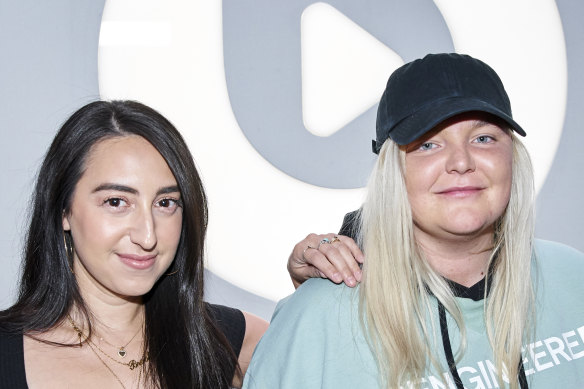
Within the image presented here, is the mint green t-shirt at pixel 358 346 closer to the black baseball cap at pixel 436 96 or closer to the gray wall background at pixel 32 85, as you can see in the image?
the black baseball cap at pixel 436 96

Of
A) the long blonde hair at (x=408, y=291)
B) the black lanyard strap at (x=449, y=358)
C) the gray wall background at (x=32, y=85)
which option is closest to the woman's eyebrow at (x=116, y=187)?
the long blonde hair at (x=408, y=291)

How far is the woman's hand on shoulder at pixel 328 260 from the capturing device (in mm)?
1524

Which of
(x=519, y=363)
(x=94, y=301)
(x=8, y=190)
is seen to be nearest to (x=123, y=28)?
(x=8, y=190)

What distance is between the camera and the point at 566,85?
299 cm

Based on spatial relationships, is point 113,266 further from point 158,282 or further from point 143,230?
point 158,282

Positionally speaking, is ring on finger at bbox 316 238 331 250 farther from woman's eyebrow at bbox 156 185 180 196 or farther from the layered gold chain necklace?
the layered gold chain necklace

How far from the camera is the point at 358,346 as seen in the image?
147cm

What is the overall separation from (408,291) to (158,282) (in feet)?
2.47

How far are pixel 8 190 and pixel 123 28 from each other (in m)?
0.82

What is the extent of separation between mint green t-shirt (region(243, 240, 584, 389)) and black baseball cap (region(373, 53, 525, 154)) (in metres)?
0.40

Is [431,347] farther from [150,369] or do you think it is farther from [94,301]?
[94,301]

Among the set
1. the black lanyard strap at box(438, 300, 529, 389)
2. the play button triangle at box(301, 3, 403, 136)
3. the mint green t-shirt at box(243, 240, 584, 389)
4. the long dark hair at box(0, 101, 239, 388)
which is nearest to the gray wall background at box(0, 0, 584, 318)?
the play button triangle at box(301, 3, 403, 136)

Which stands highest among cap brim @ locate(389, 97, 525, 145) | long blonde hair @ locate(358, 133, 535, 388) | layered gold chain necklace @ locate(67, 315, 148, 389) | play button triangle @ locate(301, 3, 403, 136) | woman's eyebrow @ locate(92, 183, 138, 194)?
play button triangle @ locate(301, 3, 403, 136)

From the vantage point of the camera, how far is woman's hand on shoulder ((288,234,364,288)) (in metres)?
1.52
